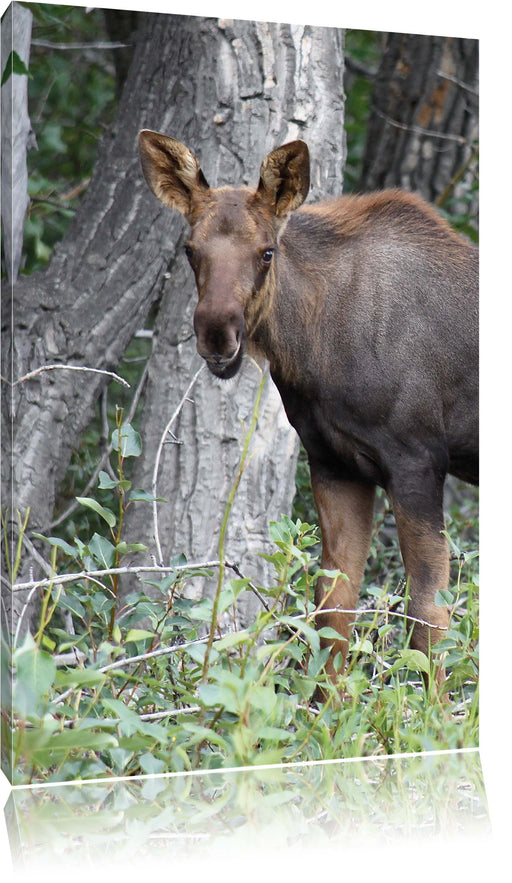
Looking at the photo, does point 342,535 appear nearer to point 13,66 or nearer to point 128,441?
point 128,441

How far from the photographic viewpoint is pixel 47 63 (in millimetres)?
4559

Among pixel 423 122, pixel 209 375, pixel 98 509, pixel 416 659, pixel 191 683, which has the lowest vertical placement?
pixel 191 683

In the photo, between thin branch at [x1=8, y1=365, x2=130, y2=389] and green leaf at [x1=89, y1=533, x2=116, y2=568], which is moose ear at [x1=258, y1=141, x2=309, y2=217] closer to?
thin branch at [x1=8, y1=365, x2=130, y2=389]

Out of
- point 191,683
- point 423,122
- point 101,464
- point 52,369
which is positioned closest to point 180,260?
point 52,369

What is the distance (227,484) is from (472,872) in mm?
1811

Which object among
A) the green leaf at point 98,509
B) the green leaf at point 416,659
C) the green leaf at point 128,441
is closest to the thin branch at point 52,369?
the green leaf at point 128,441

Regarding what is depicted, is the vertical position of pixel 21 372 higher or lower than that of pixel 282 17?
lower

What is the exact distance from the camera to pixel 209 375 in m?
4.66

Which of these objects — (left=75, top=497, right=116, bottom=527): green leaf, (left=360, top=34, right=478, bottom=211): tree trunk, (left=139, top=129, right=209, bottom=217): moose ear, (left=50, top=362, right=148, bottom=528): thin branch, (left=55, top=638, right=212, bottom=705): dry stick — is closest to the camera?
(left=55, top=638, right=212, bottom=705): dry stick

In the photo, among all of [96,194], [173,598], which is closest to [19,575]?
[173,598]

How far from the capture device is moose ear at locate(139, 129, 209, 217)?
4.09 m

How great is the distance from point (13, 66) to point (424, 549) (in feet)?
6.86

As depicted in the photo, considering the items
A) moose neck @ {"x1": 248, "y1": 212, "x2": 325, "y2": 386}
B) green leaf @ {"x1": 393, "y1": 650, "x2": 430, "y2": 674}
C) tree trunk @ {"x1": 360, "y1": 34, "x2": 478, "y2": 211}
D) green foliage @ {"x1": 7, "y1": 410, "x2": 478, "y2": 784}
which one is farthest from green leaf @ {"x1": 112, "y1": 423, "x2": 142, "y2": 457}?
tree trunk @ {"x1": 360, "y1": 34, "x2": 478, "y2": 211}

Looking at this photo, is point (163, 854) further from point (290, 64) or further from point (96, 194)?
point (290, 64)
